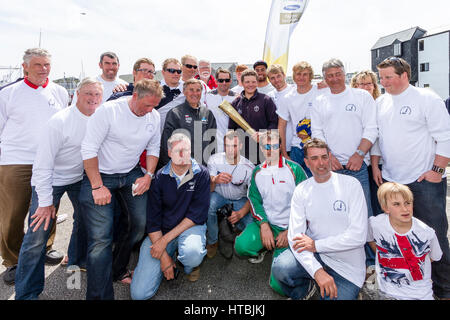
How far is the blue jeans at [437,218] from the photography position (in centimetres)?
287

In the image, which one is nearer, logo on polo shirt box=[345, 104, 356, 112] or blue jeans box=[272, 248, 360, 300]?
blue jeans box=[272, 248, 360, 300]

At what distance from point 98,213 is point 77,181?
25.0 inches

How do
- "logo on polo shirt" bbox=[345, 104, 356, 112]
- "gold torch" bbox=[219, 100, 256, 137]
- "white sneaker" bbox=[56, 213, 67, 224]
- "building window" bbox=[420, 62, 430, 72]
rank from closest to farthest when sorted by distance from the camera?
1. "logo on polo shirt" bbox=[345, 104, 356, 112]
2. "gold torch" bbox=[219, 100, 256, 137]
3. "white sneaker" bbox=[56, 213, 67, 224]
4. "building window" bbox=[420, 62, 430, 72]

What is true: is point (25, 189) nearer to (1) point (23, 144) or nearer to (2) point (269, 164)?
(1) point (23, 144)

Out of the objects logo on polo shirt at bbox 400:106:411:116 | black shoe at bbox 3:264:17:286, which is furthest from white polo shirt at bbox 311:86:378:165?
black shoe at bbox 3:264:17:286

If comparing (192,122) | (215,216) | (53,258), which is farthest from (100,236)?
(192,122)

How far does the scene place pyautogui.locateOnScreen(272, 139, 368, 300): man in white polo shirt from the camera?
2.69m

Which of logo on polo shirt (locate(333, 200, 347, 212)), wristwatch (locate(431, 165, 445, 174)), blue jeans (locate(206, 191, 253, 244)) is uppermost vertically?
wristwatch (locate(431, 165, 445, 174))

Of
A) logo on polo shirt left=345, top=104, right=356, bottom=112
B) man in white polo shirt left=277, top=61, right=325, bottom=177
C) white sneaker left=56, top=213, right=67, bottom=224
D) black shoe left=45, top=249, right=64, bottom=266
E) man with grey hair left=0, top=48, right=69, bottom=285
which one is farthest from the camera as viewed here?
white sneaker left=56, top=213, right=67, bottom=224

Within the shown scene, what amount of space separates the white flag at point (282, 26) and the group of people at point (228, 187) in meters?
4.86

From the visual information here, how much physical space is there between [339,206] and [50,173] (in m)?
3.02

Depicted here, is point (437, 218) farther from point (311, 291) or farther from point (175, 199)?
point (175, 199)

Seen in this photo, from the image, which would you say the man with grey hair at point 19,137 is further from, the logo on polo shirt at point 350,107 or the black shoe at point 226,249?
the logo on polo shirt at point 350,107

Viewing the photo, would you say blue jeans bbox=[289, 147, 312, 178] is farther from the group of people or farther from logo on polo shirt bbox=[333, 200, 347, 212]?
logo on polo shirt bbox=[333, 200, 347, 212]
